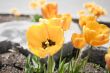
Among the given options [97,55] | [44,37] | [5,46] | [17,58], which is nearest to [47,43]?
[44,37]

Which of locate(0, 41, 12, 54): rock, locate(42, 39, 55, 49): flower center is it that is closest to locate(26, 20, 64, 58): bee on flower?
locate(42, 39, 55, 49): flower center

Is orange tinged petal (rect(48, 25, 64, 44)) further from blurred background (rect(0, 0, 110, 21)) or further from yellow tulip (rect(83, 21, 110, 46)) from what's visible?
blurred background (rect(0, 0, 110, 21))

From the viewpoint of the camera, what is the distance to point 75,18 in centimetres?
532

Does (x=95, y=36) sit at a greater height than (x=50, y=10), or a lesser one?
lesser

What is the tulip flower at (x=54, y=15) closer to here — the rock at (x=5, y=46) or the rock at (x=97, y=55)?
the rock at (x=97, y=55)

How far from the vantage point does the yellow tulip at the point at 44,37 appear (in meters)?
1.63

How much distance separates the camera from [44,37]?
5.57ft

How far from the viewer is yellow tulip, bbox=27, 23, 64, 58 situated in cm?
163

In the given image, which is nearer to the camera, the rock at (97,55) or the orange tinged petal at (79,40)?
the orange tinged petal at (79,40)

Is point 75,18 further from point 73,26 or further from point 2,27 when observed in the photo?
point 2,27

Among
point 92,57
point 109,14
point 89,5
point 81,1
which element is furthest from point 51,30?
point 81,1

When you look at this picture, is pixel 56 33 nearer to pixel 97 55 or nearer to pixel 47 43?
pixel 47 43

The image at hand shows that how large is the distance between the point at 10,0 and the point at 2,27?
2.97m

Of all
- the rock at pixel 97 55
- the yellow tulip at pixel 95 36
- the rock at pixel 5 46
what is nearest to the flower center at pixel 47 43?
the yellow tulip at pixel 95 36
